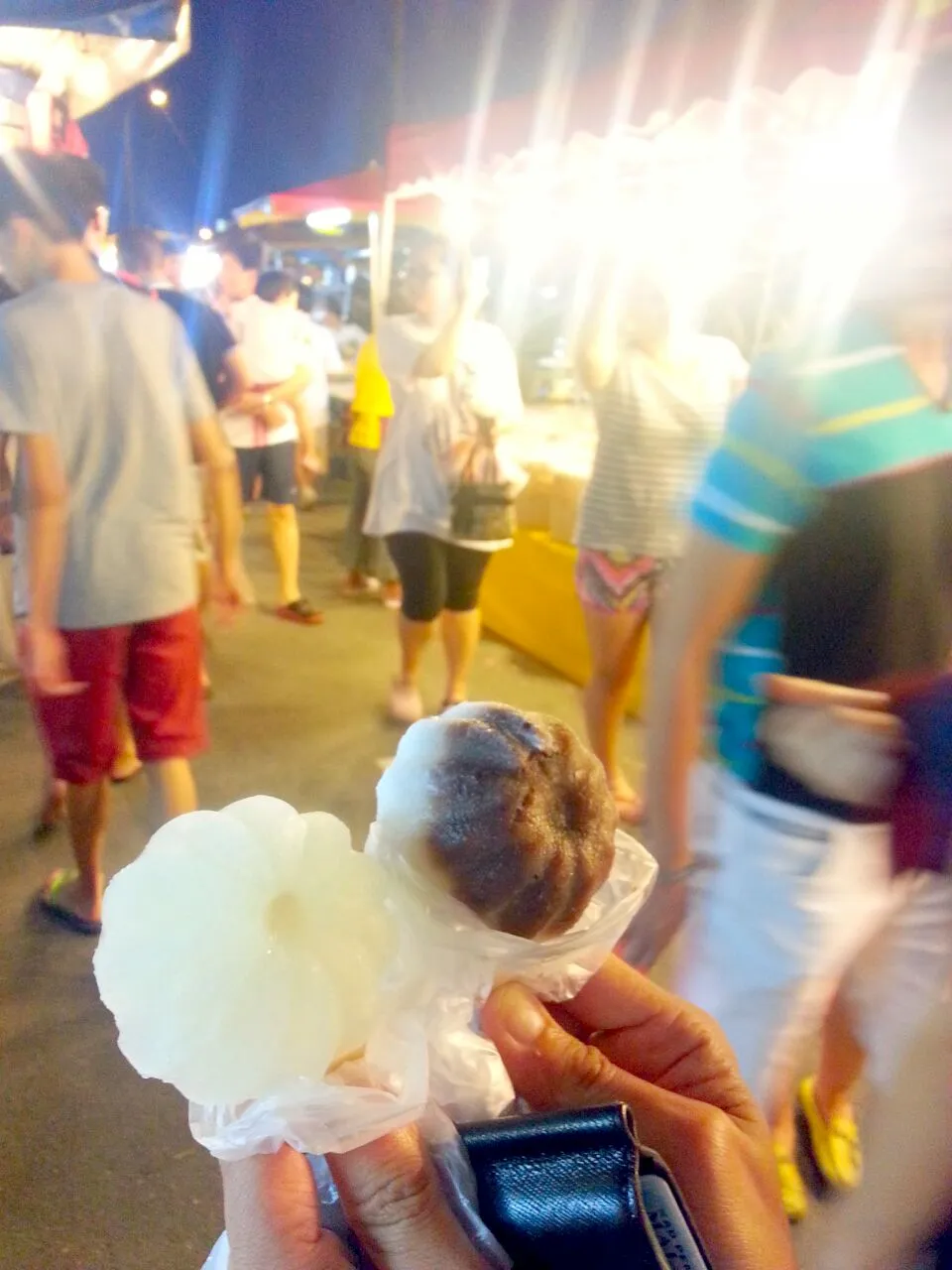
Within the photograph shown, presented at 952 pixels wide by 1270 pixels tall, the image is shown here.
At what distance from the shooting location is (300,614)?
14.8 ft

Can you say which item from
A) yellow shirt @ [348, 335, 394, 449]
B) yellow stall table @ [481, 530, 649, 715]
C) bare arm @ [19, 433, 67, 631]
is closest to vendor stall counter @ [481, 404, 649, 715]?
yellow stall table @ [481, 530, 649, 715]

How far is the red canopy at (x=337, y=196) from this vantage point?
5.52 metres

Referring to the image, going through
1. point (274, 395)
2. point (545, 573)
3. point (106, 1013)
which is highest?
point (274, 395)

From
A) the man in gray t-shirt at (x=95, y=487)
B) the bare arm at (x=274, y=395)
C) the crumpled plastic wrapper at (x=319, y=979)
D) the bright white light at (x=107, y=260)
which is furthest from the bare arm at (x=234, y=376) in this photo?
the crumpled plastic wrapper at (x=319, y=979)

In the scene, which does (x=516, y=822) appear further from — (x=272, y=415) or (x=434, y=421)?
(x=272, y=415)

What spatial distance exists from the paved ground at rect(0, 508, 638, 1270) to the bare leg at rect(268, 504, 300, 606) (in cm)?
53

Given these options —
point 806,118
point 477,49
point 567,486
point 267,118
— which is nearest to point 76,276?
point 806,118

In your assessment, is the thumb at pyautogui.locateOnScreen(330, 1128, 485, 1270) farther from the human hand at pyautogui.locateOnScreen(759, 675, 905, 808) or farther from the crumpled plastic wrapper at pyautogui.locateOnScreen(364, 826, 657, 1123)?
the human hand at pyautogui.locateOnScreen(759, 675, 905, 808)

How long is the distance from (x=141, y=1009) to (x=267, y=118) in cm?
724

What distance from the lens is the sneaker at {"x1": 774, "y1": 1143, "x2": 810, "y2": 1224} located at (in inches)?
67.3

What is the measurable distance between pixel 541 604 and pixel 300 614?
4.25ft

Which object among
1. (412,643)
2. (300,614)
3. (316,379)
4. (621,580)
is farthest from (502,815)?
(316,379)

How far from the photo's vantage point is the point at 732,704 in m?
1.27

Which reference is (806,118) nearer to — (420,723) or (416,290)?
(416,290)
